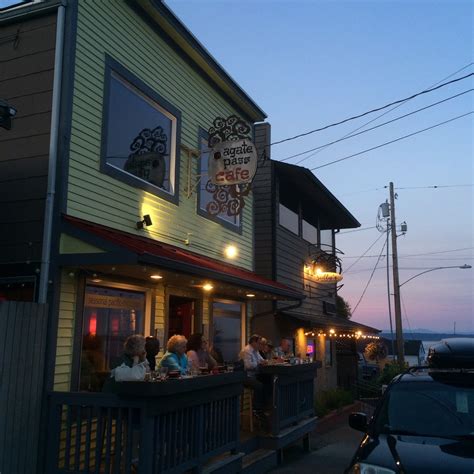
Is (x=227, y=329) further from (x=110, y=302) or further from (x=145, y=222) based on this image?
(x=110, y=302)

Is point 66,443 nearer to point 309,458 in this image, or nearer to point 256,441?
point 256,441

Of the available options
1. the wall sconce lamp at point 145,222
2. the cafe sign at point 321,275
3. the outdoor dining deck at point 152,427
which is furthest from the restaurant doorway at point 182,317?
the cafe sign at point 321,275

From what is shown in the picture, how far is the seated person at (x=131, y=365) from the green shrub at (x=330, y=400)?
8491mm

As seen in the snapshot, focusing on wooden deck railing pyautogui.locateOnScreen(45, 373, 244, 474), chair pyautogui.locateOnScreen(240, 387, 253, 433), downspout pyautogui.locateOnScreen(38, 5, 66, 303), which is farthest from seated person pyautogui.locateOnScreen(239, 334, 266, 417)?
downspout pyautogui.locateOnScreen(38, 5, 66, 303)

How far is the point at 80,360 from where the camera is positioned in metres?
6.47

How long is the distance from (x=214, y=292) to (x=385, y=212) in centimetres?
1562

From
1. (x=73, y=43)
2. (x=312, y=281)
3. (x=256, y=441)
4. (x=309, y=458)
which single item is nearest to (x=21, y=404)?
(x=256, y=441)

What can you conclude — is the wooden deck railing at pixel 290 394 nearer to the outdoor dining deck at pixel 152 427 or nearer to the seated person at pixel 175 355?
the outdoor dining deck at pixel 152 427

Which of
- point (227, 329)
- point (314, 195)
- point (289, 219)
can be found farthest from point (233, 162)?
point (314, 195)

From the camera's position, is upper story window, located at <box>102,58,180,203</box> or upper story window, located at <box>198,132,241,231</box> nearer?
upper story window, located at <box>102,58,180,203</box>

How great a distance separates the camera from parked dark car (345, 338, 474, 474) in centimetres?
419

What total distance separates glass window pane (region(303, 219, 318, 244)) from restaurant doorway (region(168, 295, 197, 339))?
25.7ft

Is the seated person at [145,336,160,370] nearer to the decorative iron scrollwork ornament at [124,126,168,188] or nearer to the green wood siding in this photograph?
the green wood siding

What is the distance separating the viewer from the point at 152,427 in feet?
16.9
